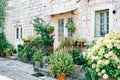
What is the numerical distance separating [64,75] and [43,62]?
316cm

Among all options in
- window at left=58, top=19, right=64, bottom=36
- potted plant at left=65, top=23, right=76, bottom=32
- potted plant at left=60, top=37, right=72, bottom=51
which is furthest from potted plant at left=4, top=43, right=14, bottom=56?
potted plant at left=65, top=23, right=76, bottom=32

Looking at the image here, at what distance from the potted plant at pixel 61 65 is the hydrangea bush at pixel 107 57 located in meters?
2.71

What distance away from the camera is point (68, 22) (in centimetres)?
1306

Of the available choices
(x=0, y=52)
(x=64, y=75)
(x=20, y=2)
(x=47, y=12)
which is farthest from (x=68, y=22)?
(x=0, y=52)

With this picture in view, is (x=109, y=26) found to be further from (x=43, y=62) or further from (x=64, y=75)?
(x=43, y=62)

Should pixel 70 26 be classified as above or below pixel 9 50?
above

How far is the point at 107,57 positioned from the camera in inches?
254

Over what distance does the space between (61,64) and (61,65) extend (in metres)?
0.04

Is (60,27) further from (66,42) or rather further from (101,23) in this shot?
(101,23)

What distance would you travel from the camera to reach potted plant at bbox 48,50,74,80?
9492 mm

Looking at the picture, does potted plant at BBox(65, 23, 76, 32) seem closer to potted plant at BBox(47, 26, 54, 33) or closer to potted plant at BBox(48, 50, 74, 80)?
potted plant at BBox(47, 26, 54, 33)

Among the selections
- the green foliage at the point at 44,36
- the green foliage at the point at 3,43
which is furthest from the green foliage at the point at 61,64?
the green foliage at the point at 3,43

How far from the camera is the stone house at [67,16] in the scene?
1062 centimetres

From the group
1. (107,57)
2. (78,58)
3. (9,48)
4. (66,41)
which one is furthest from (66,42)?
(9,48)
